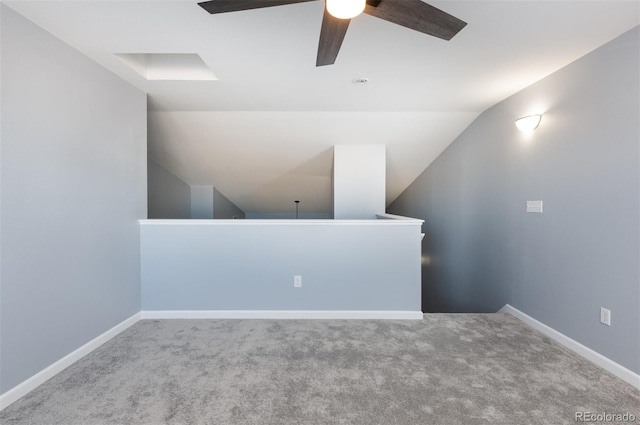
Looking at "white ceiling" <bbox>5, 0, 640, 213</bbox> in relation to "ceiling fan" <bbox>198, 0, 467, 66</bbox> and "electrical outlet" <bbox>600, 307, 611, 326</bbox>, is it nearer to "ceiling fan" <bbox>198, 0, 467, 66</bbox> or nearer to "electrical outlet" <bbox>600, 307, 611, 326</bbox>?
"ceiling fan" <bbox>198, 0, 467, 66</bbox>

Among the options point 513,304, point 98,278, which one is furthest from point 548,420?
point 98,278

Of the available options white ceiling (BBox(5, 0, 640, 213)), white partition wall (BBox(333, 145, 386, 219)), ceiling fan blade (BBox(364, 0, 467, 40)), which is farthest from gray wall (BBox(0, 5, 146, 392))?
white partition wall (BBox(333, 145, 386, 219))

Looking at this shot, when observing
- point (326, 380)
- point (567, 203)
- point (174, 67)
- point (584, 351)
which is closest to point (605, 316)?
point (584, 351)

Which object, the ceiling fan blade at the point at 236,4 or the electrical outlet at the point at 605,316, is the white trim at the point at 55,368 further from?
the electrical outlet at the point at 605,316

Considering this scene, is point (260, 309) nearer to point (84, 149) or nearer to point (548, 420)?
point (84, 149)

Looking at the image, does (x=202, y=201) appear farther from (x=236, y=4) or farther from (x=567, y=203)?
(x=567, y=203)

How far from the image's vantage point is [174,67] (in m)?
2.70

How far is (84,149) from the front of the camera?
87.1 inches

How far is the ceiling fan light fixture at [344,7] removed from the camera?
3.83 ft

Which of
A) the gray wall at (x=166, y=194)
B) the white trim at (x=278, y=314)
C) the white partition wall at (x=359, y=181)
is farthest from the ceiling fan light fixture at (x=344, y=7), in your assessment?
the gray wall at (x=166, y=194)

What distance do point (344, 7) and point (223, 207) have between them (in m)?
5.54

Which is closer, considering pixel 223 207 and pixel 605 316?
pixel 605 316

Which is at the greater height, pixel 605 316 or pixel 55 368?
pixel 605 316

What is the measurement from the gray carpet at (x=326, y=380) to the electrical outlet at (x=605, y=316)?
32cm
